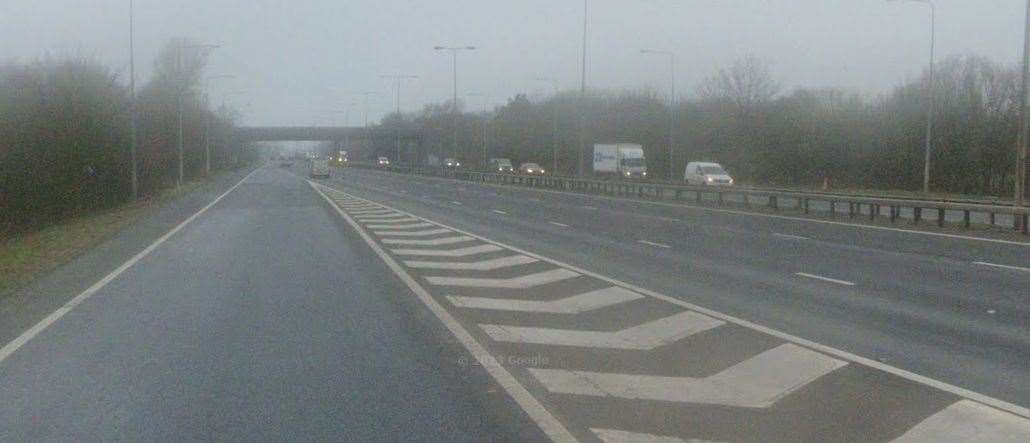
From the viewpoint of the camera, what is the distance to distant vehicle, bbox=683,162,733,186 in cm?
5859

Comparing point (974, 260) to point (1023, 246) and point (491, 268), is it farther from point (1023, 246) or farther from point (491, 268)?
point (491, 268)

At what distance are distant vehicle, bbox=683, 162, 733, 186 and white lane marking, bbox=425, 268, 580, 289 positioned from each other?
41178 millimetres

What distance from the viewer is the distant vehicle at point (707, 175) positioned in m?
58.6

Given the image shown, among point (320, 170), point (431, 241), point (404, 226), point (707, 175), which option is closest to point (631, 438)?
point (431, 241)

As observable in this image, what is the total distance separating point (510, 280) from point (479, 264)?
8.65ft

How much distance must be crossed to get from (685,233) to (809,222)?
277 inches

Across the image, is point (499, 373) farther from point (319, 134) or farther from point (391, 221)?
point (319, 134)

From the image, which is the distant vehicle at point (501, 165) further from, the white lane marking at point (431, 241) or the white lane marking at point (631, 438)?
the white lane marking at point (631, 438)

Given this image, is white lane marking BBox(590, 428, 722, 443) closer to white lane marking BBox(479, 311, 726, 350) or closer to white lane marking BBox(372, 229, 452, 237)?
white lane marking BBox(479, 311, 726, 350)

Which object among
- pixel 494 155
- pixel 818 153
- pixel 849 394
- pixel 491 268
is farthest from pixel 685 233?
pixel 494 155

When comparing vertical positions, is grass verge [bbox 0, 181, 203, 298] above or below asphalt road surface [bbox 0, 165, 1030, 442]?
below

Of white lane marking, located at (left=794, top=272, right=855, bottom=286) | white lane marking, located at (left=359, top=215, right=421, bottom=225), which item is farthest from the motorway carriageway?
white lane marking, located at (left=359, top=215, right=421, bottom=225)

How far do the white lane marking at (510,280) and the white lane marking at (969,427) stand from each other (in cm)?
862

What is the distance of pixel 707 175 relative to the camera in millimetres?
59188
